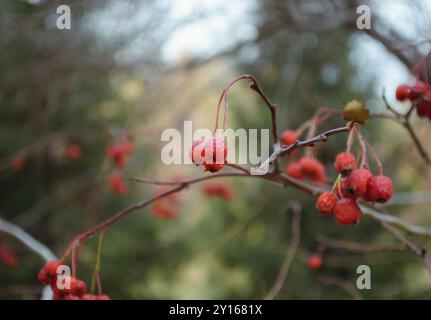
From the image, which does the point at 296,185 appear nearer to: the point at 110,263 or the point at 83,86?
the point at 110,263

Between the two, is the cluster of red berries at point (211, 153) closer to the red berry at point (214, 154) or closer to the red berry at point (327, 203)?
the red berry at point (214, 154)

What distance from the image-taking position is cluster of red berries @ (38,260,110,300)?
1.41 meters

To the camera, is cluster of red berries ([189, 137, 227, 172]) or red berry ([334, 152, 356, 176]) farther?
red berry ([334, 152, 356, 176])

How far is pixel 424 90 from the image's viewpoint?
1.63m

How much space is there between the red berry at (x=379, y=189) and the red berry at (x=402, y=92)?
1.81 feet

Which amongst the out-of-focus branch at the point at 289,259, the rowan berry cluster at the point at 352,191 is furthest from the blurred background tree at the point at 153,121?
the rowan berry cluster at the point at 352,191

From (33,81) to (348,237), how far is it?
3359 mm

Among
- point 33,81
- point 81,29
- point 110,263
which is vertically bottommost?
point 110,263

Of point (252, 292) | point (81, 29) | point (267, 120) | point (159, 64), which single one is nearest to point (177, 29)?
point (159, 64)

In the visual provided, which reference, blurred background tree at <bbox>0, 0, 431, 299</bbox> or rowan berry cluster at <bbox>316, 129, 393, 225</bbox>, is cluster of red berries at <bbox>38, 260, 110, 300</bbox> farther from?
blurred background tree at <bbox>0, 0, 431, 299</bbox>

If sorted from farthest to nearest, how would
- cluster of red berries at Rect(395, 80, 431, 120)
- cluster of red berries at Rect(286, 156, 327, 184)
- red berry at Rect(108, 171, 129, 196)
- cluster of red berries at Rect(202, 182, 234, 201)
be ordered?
cluster of red berries at Rect(202, 182, 234, 201), red berry at Rect(108, 171, 129, 196), cluster of red berries at Rect(286, 156, 327, 184), cluster of red berries at Rect(395, 80, 431, 120)

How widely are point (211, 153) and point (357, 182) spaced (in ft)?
1.28

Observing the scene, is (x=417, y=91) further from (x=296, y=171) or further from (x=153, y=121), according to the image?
(x=153, y=121)

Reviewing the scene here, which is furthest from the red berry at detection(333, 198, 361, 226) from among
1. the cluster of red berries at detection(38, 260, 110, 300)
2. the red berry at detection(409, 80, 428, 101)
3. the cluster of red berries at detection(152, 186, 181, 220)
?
the cluster of red berries at detection(152, 186, 181, 220)
